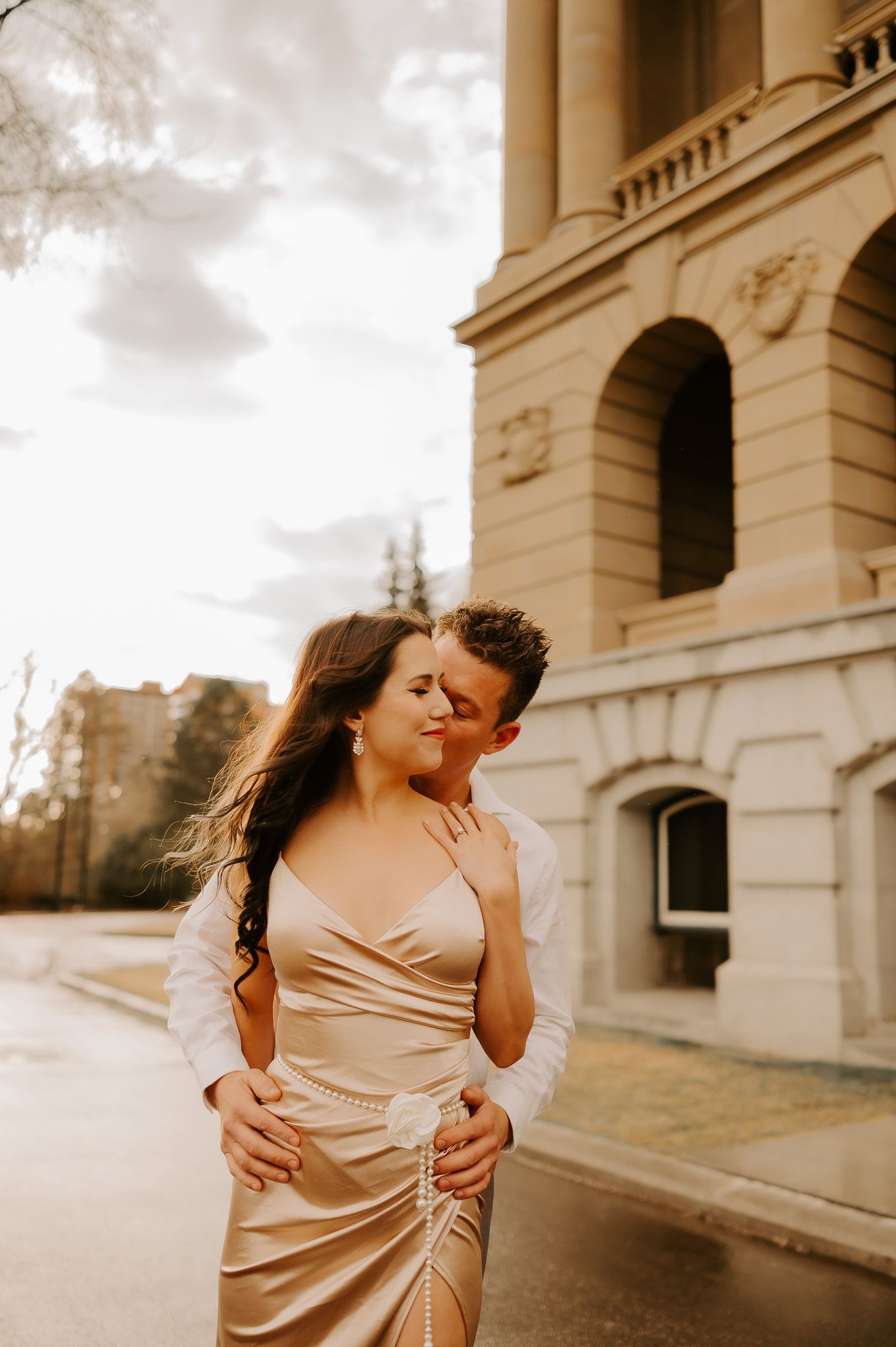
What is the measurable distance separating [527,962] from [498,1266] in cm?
342

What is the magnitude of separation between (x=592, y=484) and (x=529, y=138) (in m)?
6.05

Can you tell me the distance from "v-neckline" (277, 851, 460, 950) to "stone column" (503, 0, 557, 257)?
15199mm

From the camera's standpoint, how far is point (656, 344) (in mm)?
14180

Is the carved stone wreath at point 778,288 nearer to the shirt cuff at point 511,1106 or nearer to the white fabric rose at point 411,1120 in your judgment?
the shirt cuff at point 511,1106

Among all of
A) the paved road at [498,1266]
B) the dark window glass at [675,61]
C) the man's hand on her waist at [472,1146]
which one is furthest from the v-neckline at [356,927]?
the dark window glass at [675,61]

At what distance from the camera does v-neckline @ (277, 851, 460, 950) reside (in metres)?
2.13

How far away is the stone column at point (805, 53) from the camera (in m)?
12.1

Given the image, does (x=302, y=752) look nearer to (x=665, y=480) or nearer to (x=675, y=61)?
(x=665, y=480)

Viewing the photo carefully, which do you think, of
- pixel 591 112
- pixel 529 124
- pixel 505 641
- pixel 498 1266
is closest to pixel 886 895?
pixel 498 1266

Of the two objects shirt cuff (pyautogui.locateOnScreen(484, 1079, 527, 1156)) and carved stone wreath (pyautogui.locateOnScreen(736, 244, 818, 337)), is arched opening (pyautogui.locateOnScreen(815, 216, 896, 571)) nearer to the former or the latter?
carved stone wreath (pyautogui.locateOnScreen(736, 244, 818, 337))

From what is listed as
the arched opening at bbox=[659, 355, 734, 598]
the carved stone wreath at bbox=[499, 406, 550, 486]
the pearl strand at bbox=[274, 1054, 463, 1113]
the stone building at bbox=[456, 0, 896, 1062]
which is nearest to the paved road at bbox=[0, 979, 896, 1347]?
the pearl strand at bbox=[274, 1054, 463, 1113]

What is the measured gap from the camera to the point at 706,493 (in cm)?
1614

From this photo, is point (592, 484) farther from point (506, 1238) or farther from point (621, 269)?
point (506, 1238)

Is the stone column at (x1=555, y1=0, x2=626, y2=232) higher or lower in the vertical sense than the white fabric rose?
higher
